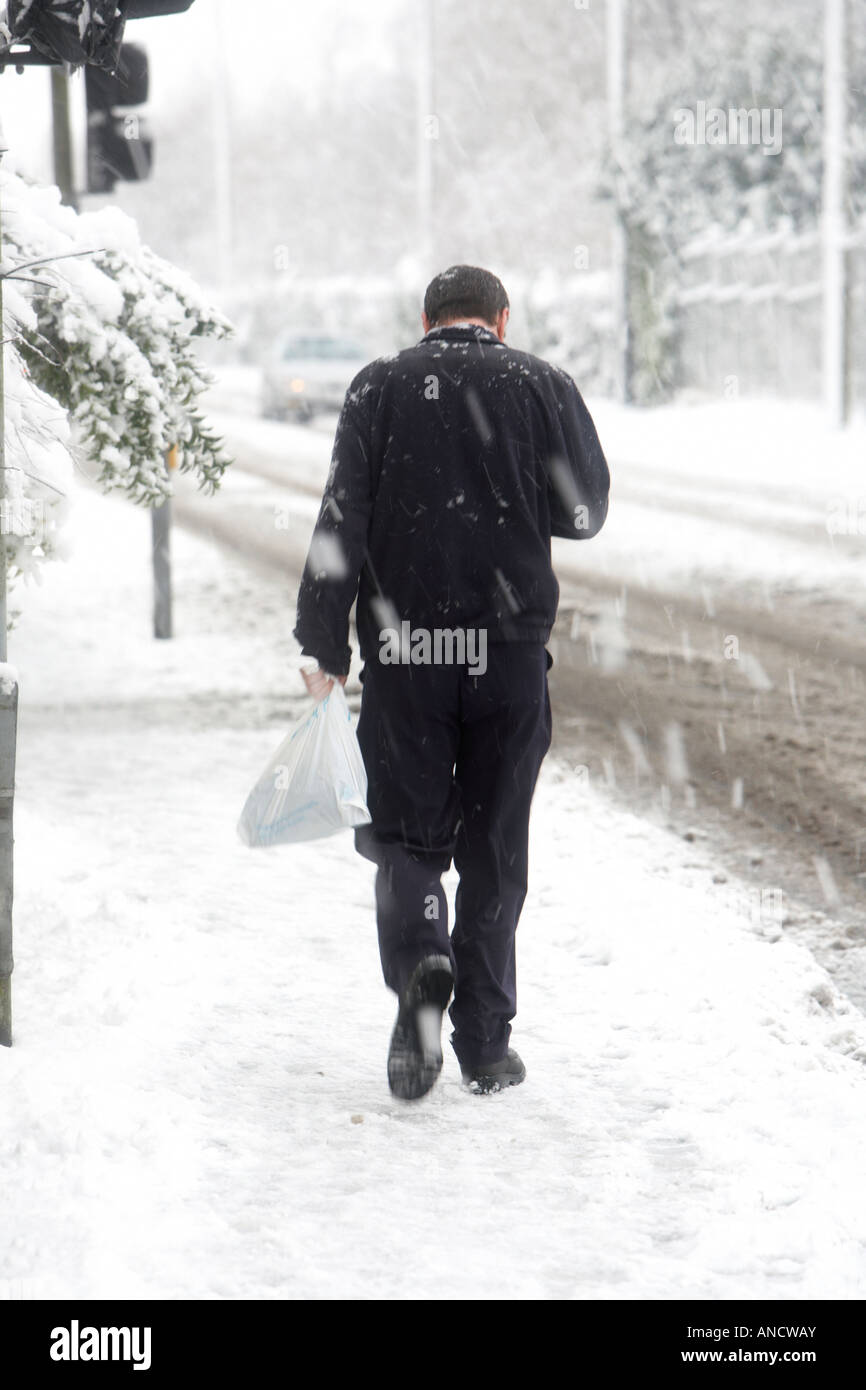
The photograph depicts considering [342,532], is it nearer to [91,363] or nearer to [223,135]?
[91,363]

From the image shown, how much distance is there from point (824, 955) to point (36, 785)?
10.8 feet

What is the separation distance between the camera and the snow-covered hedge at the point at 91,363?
17.7 feet

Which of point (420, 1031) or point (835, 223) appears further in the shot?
point (835, 223)

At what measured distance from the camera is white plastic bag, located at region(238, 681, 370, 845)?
3.75 metres

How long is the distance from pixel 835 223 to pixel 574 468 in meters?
18.2

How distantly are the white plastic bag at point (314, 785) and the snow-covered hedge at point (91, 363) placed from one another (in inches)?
67.5

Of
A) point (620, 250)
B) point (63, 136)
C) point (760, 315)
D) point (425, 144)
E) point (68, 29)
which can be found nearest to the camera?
point (68, 29)

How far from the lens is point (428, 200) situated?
33000mm

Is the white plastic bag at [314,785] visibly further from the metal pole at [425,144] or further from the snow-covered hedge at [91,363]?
the metal pole at [425,144]

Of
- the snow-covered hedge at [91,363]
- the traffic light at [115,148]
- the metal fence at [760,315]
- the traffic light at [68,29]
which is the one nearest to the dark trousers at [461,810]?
the traffic light at [68,29]

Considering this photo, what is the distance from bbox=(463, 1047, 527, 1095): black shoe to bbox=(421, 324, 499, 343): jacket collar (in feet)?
5.47

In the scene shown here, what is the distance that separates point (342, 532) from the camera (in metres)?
3.72

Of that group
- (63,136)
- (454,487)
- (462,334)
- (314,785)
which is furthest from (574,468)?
(63,136)

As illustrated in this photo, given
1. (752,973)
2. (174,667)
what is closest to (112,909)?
(752,973)
